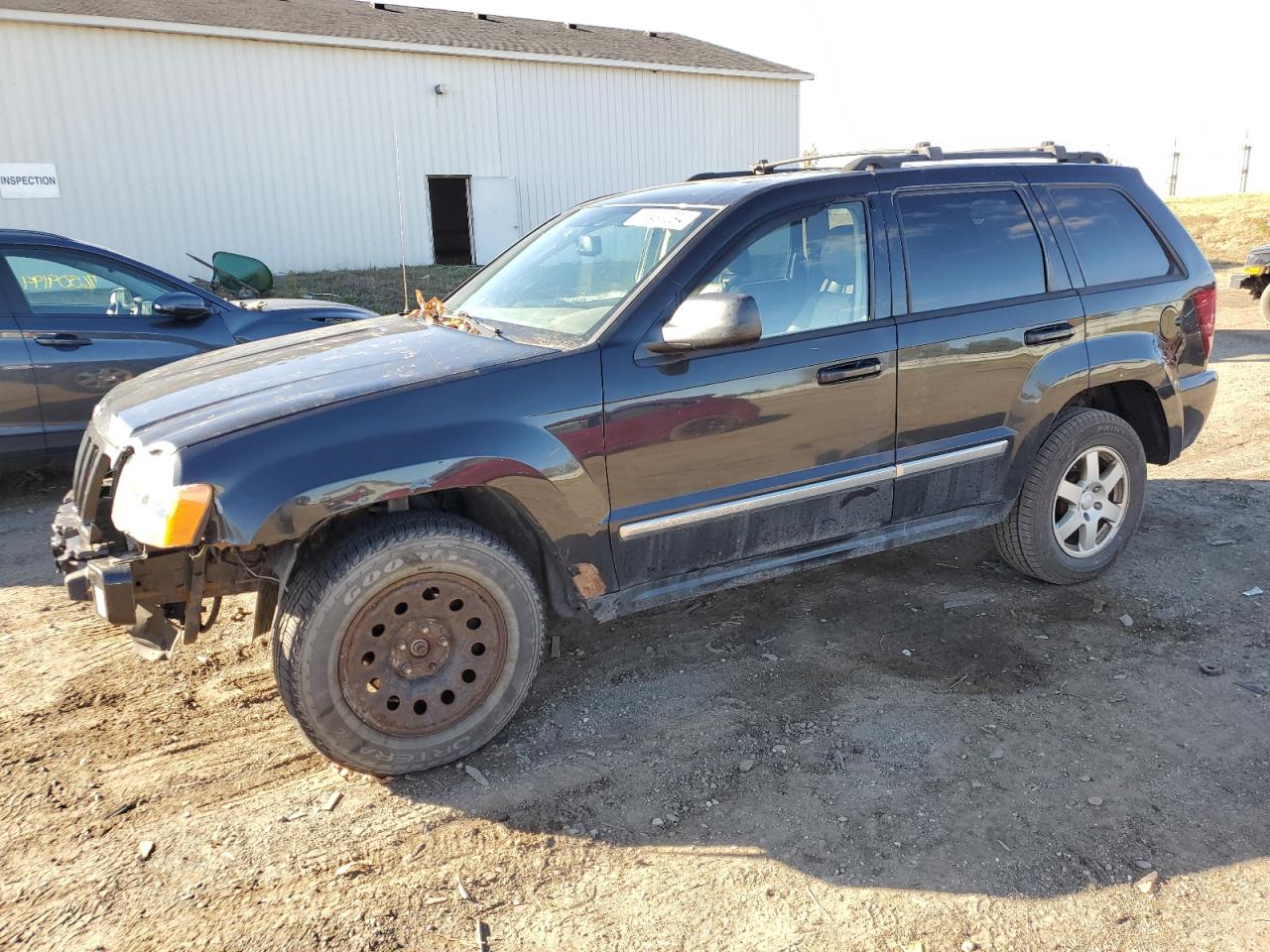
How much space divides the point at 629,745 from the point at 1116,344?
9.67ft

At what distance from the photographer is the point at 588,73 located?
67.4 feet

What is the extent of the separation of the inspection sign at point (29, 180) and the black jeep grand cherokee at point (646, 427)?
1462 cm

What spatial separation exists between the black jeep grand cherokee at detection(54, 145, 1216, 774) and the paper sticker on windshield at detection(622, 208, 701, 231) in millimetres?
15

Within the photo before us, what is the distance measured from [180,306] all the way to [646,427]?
4.41 m

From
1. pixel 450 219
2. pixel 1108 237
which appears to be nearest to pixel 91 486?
pixel 1108 237

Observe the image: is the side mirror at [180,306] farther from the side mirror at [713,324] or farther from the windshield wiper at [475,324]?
the side mirror at [713,324]

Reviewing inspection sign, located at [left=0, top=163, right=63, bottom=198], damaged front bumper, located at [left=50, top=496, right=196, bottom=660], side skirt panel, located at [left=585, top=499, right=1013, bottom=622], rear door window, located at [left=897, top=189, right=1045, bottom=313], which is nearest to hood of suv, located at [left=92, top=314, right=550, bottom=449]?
damaged front bumper, located at [left=50, top=496, right=196, bottom=660]

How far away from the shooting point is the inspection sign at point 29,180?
49.4 ft

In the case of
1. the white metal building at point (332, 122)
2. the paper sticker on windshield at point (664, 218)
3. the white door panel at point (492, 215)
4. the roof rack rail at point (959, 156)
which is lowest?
the paper sticker on windshield at point (664, 218)

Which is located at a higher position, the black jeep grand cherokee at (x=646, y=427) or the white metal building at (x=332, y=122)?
the white metal building at (x=332, y=122)

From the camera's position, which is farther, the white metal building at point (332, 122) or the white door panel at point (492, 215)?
the white door panel at point (492, 215)

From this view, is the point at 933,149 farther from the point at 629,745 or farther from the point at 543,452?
the point at 629,745

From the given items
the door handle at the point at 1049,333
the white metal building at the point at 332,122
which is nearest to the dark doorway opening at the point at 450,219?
the white metal building at the point at 332,122

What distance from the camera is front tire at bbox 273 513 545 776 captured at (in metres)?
2.90
